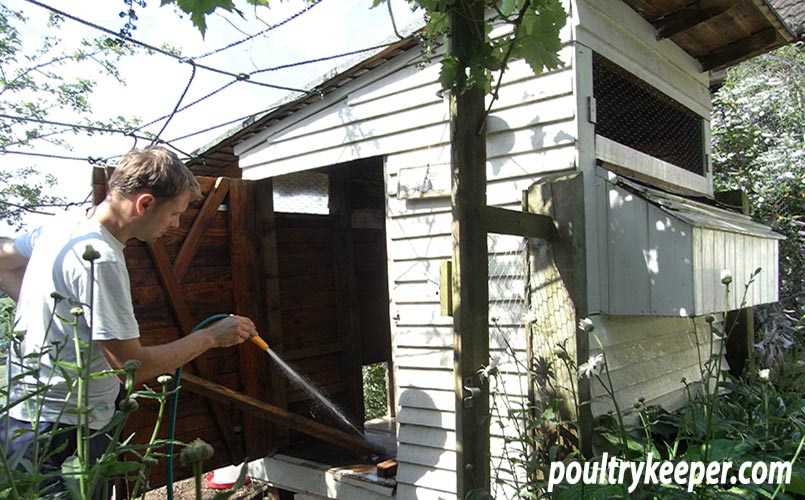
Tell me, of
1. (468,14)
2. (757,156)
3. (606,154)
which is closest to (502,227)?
(468,14)

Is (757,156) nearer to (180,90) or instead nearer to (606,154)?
(606,154)

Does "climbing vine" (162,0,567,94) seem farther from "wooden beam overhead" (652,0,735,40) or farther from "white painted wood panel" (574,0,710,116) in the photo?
"wooden beam overhead" (652,0,735,40)

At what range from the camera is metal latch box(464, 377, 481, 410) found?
5.77 ft

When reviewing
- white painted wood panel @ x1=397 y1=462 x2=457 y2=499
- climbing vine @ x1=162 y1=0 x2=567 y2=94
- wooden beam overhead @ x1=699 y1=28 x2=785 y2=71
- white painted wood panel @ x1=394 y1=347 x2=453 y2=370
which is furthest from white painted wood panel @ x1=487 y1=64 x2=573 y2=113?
white painted wood panel @ x1=397 y1=462 x2=457 y2=499

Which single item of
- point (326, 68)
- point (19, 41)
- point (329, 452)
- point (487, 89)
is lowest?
point (329, 452)

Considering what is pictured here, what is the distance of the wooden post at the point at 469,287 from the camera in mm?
1808

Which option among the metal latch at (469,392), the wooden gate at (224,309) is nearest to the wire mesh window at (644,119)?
the metal latch at (469,392)

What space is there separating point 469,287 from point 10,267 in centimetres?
177

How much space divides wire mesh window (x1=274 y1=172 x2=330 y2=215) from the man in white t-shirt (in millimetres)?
3016

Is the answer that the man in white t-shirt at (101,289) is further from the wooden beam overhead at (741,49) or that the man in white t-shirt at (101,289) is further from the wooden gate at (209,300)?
the wooden beam overhead at (741,49)

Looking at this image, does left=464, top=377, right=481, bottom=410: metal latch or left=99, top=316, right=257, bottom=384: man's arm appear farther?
left=464, top=377, right=481, bottom=410: metal latch

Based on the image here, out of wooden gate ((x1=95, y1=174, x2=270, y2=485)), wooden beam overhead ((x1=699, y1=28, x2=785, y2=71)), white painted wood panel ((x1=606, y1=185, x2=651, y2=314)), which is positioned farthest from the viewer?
wooden beam overhead ((x1=699, y1=28, x2=785, y2=71))

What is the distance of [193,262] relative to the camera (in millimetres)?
3756

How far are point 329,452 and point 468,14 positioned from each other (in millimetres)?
3881
